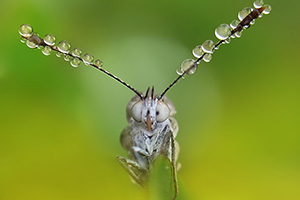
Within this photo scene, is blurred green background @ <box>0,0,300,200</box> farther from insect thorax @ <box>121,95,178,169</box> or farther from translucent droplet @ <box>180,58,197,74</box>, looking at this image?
translucent droplet @ <box>180,58,197,74</box>

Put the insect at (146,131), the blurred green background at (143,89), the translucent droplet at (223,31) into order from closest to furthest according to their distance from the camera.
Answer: the translucent droplet at (223,31), the insect at (146,131), the blurred green background at (143,89)

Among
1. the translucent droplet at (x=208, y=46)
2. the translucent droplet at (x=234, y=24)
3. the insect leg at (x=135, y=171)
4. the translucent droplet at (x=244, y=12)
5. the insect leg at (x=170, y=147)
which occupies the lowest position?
the insect leg at (x=135, y=171)

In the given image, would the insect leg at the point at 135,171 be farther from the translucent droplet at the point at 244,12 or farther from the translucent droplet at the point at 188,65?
the translucent droplet at the point at 244,12

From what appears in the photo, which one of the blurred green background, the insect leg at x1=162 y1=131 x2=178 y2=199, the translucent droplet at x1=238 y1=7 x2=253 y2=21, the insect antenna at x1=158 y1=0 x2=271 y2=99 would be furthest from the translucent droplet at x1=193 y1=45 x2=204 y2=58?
the blurred green background

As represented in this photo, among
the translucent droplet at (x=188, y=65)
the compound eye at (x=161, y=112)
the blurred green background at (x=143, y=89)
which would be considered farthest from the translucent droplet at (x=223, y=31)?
the blurred green background at (x=143, y=89)

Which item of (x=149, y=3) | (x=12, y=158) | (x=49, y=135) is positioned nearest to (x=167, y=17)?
(x=149, y=3)

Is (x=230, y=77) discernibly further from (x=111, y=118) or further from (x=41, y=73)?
(x=41, y=73)
